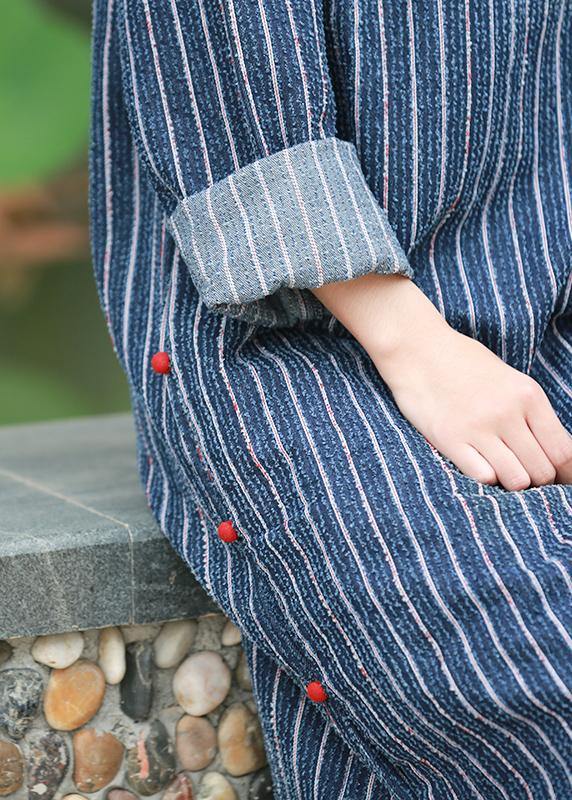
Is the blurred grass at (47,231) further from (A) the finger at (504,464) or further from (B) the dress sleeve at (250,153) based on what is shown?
(A) the finger at (504,464)

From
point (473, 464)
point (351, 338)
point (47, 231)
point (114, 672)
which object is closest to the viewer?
point (473, 464)

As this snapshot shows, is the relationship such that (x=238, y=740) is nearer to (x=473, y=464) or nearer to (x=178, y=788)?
(x=178, y=788)

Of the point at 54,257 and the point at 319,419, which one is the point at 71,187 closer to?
the point at 54,257

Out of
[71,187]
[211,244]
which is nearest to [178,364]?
[211,244]

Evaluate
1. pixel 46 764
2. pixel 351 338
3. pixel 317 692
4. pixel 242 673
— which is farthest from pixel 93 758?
pixel 351 338

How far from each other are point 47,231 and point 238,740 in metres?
1.58

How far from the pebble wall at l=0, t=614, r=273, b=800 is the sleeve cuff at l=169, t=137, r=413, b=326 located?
13.8 inches

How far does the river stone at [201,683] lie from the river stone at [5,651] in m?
0.15

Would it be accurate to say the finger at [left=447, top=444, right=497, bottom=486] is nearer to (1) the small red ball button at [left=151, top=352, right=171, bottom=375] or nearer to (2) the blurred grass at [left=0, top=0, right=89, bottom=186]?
(1) the small red ball button at [left=151, top=352, right=171, bottom=375]

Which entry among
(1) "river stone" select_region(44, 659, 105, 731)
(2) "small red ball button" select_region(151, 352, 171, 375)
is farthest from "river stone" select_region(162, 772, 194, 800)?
(2) "small red ball button" select_region(151, 352, 171, 375)

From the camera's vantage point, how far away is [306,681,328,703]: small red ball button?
0.78 meters

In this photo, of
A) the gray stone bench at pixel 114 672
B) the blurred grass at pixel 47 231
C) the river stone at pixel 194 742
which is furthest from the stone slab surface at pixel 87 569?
the blurred grass at pixel 47 231

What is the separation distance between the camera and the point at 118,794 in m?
0.96

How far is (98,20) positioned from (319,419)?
394 mm
